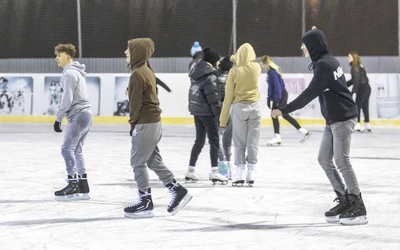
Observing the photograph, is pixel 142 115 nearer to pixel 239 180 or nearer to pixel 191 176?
pixel 239 180

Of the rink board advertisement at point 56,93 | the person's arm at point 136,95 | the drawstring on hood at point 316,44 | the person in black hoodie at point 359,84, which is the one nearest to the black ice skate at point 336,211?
the drawstring on hood at point 316,44

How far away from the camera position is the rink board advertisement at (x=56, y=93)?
21578 mm

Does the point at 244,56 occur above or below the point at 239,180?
above

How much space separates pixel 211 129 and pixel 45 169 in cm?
270

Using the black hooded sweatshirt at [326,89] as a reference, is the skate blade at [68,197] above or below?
below

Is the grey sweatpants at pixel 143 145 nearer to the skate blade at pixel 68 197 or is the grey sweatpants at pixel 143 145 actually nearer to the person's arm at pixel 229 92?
the skate blade at pixel 68 197

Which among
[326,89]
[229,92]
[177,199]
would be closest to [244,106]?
[229,92]

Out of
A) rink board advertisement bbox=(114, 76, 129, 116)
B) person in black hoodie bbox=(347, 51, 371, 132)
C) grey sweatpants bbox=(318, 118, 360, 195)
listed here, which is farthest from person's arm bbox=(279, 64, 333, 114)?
rink board advertisement bbox=(114, 76, 129, 116)

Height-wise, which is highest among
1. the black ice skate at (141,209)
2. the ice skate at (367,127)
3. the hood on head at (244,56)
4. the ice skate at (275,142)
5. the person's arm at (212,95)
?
the hood on head at (244,56)

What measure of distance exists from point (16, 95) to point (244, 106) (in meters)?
12.9

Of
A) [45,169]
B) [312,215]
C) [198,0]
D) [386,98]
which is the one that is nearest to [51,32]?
[198,0]

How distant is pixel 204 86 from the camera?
10406mm

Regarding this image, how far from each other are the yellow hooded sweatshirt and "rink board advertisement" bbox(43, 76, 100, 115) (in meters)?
11.6

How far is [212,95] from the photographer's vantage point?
34.0ft
